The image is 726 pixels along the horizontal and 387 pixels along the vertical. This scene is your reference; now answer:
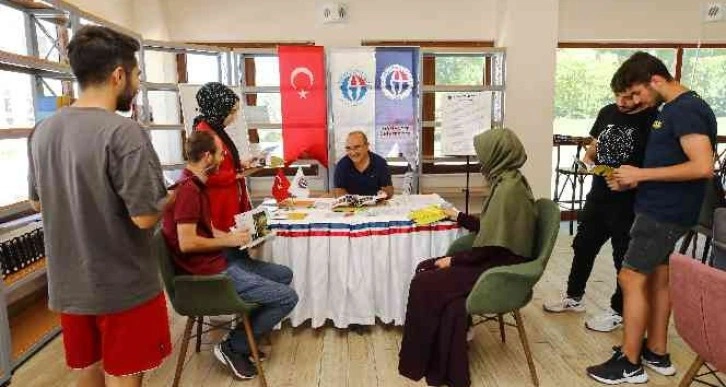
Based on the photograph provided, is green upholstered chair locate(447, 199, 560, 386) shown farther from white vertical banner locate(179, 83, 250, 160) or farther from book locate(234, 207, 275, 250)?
white vertical banner locate(179, 83, 250, 160)

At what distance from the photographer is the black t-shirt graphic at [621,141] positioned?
8.33 ft

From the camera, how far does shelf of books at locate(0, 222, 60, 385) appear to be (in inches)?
92.5

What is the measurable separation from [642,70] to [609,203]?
2.84 ft

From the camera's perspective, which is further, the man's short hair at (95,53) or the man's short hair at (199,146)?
the man's short hair at (199,146)

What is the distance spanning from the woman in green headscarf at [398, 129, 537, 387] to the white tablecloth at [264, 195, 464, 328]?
0.39 metres

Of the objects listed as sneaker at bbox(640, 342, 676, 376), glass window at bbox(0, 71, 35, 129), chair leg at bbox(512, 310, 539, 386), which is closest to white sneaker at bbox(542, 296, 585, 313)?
sneaker at bbox(640, 342, 676, 376)

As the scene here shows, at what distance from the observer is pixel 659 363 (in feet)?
7.72

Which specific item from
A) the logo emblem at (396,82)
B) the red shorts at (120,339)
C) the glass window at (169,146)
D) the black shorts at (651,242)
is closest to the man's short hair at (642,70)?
the black shorts at (651,242)

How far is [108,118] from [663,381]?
2.52m

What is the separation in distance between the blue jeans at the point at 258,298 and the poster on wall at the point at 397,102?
2.55 m

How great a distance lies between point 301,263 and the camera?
8.82ft

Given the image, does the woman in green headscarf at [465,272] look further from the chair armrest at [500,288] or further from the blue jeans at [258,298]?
the blue jeans at [258,298]

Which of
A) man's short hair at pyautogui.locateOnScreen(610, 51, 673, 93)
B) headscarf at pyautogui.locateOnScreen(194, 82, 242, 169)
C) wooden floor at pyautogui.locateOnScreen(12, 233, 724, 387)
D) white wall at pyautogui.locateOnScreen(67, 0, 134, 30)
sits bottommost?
wooden floor at pyautogui.locateOnScreen(12, 233, 724, 387)

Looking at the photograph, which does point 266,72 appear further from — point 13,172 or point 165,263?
point 165,263
